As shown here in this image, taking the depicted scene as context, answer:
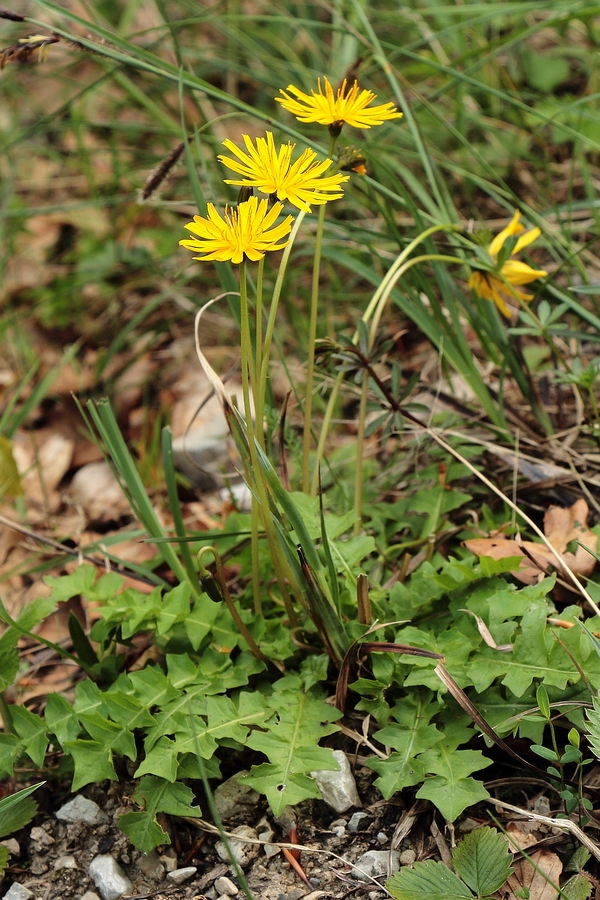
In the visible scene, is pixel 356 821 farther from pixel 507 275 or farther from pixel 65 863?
pixel 507 275

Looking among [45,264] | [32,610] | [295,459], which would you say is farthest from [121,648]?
[45,264]

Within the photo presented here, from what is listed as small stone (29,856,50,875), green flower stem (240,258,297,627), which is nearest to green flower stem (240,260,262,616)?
green flower stem (240,258,297,627)

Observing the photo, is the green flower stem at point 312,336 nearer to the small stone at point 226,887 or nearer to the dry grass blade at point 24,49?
the dry grass blade at point 24,49

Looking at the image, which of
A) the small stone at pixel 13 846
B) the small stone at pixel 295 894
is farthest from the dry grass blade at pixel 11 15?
the small stone at pixel 295 894

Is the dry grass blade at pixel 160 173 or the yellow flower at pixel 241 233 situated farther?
the dry grass blade at pixel 160 173

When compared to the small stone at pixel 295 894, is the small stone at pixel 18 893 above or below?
above

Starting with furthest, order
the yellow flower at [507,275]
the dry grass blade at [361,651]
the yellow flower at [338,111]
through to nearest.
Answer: the yellow flower at [507,275] → the dry grass blade at [361,651] → the yellow flower at [338,111]

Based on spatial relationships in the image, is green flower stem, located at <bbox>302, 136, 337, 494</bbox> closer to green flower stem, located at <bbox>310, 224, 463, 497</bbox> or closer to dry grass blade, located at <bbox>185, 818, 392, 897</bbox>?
green flower stem, located at <bbox>310, 224, 463, 497</bbox>

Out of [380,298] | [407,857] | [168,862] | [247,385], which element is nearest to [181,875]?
[168,862]
